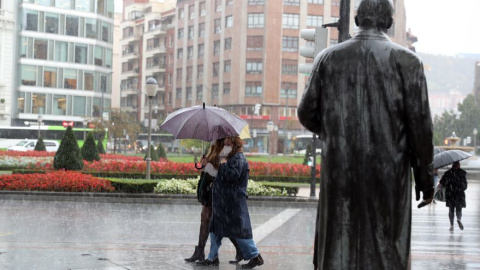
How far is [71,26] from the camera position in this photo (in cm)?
7862

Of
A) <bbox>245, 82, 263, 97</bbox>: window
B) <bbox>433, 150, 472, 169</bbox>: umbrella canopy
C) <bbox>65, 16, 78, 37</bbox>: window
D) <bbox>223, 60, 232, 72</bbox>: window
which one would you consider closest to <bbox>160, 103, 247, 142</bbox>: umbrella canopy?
<bbox>433, 150, 472, 169</bbox>: umbrella canopy

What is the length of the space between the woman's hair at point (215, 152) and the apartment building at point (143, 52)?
10050cm

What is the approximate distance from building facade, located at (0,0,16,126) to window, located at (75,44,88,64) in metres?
6.60

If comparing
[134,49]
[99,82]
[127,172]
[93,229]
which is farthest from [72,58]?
[93,229]

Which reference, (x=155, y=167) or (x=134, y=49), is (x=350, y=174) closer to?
(x=155, y=167)

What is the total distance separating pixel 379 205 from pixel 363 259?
30 centimetres

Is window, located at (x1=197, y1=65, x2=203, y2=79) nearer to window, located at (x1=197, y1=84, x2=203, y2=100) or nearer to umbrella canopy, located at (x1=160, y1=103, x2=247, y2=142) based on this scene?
window, located at (x1=197, y1=84, x2=203, y2=100)

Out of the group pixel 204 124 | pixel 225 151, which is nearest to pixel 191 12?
pixel 204 124

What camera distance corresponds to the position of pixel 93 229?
14.0 metres

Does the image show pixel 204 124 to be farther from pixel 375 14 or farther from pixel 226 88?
pixel 226 88

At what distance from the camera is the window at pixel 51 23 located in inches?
3034

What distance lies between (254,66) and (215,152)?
83.7m

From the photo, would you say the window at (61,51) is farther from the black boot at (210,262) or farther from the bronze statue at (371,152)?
the bronze statue at (371,152)

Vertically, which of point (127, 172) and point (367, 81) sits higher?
point (367, 81)
